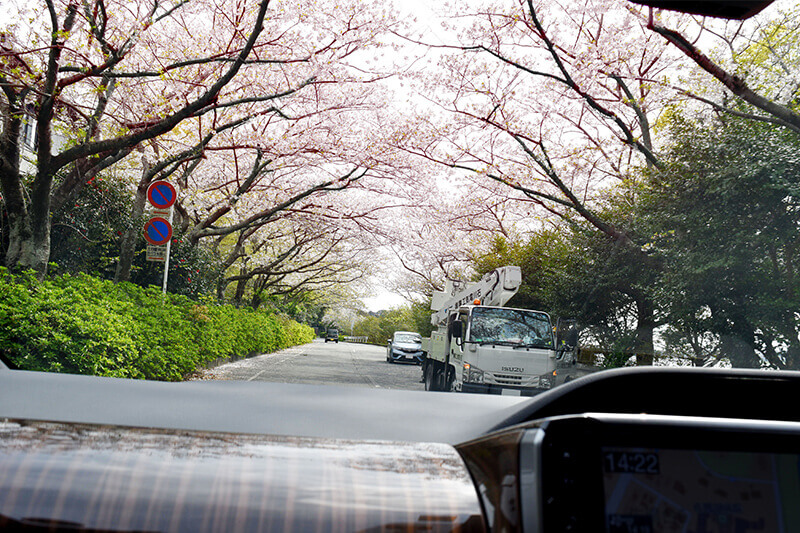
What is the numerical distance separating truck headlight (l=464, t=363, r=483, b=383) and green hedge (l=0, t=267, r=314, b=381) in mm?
5160

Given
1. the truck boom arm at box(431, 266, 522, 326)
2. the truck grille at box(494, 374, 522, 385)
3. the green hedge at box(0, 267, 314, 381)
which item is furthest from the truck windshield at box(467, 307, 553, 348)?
the green hedge at box(0, 267, 314, 381)

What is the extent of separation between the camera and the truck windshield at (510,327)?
1206cm

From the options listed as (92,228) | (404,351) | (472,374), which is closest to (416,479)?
(472,374)

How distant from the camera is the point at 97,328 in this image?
24.8 ft

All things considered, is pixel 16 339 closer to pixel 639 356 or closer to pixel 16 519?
pixel 16 519

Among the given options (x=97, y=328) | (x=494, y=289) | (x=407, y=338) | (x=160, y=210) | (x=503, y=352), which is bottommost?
(x=97, y=328)

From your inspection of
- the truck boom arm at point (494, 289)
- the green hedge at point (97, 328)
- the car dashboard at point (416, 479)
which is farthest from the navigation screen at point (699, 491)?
the truck boom arm at point (494, 289)

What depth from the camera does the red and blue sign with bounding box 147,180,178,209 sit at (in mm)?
9891

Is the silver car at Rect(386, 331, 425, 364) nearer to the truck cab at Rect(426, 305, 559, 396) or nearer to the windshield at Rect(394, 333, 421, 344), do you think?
the windshield at Rect(394, 333, 421, 344)

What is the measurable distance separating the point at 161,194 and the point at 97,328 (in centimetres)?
313

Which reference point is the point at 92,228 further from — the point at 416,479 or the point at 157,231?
the point at 416,479

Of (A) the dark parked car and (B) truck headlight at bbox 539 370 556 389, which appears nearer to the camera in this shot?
(B) truck headlight at bbox 539 370 556 389

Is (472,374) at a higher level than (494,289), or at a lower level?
lower

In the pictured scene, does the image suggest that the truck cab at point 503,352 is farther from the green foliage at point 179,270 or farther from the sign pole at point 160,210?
the green foliage at point 179,270
